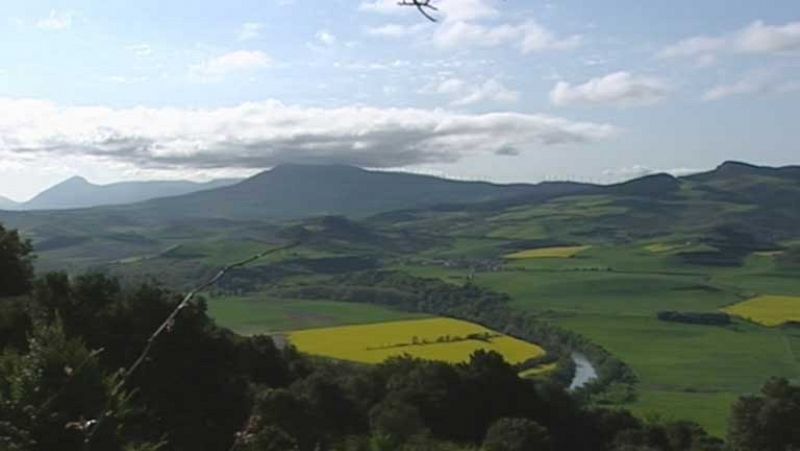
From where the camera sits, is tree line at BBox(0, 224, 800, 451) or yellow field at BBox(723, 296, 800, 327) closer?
tree line at BBox(0, 224, 800, 451)

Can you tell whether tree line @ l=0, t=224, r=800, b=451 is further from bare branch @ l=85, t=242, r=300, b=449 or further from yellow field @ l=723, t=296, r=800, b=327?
yellow field @ l=723, t=296, r=800, b=327

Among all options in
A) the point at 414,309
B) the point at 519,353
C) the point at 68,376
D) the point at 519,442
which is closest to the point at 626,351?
the point at 519,353

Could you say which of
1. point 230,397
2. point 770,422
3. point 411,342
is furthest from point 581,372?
point 230,397

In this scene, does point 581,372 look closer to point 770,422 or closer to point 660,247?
point 770,422

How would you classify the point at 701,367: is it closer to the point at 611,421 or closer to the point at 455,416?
the point at 611,421

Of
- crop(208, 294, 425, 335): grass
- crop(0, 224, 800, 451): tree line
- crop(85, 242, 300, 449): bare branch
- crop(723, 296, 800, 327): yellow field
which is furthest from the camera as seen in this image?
crop(723, 296, 800, 327): yellow field

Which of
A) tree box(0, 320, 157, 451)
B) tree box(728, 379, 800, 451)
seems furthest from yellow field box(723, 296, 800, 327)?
tree box(0, 320, 157, 451)
